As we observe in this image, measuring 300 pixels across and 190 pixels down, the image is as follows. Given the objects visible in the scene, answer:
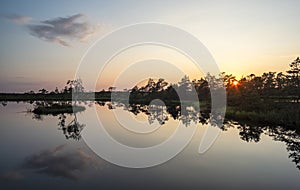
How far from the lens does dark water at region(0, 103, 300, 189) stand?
27.9 feet

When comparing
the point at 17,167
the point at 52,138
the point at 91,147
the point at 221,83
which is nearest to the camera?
the point at 17,167

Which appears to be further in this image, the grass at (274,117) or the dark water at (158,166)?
the grass at (274,117)

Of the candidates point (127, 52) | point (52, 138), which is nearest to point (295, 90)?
point (127, 52)

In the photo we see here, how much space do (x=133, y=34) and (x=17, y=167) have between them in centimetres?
696

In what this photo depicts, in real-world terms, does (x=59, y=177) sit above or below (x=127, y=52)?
below

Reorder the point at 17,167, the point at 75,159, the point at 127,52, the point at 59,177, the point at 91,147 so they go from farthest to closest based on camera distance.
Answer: the point at 91,147
the point at 127,52
the point at 75,159
the point at 17,167
the point at 59,177

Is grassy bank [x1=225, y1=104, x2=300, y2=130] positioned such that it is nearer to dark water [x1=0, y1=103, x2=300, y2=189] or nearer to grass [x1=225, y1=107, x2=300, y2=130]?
grass [x1=225, y1=107, x2=300, y2=130]

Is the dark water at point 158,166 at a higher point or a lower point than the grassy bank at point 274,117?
lower

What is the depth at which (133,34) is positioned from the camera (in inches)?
466

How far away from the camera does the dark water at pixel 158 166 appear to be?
8.50m

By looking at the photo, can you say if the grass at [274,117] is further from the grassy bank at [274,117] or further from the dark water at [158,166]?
the dark water at [158,166]

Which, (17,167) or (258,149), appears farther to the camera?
(258,149)

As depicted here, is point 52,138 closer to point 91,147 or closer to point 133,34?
point 91,147

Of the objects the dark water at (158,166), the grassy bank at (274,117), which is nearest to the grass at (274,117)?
the grassy bank at (274,117)
